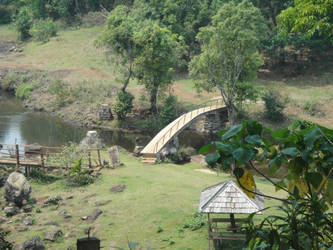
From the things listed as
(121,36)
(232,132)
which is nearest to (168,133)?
(121,36)

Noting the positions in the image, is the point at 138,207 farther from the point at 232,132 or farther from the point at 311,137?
the point at 311,137

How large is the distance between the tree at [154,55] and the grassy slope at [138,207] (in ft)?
44.1

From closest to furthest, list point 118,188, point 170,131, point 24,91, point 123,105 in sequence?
point 118,188 → point 170,131 → point 123,105 → point 24,91

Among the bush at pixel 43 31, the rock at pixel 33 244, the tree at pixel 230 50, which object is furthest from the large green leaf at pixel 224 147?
the bush at pixel 43 31

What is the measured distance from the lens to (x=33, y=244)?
14.3m

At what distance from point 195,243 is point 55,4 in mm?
55599

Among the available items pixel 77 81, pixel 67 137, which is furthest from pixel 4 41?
pixel 67 137

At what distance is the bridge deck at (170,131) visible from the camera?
2644 cm

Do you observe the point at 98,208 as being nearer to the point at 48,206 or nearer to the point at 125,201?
the point at 125,201

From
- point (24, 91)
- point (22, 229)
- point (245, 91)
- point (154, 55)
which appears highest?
point (154, 55)

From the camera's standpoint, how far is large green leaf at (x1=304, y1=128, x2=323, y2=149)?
3232 millimetres

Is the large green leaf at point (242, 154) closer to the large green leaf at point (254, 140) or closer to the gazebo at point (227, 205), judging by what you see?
the large green leaf at point (254, 140)

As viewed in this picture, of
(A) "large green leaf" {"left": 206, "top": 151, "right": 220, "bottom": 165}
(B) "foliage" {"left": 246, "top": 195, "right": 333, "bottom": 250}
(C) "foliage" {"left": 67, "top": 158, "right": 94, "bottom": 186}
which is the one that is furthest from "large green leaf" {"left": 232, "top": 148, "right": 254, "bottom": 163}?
(C) "foliage" {"left": 67, "top": 158, "right": 94, "bottom": 186}

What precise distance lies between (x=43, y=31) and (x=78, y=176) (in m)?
38.9
